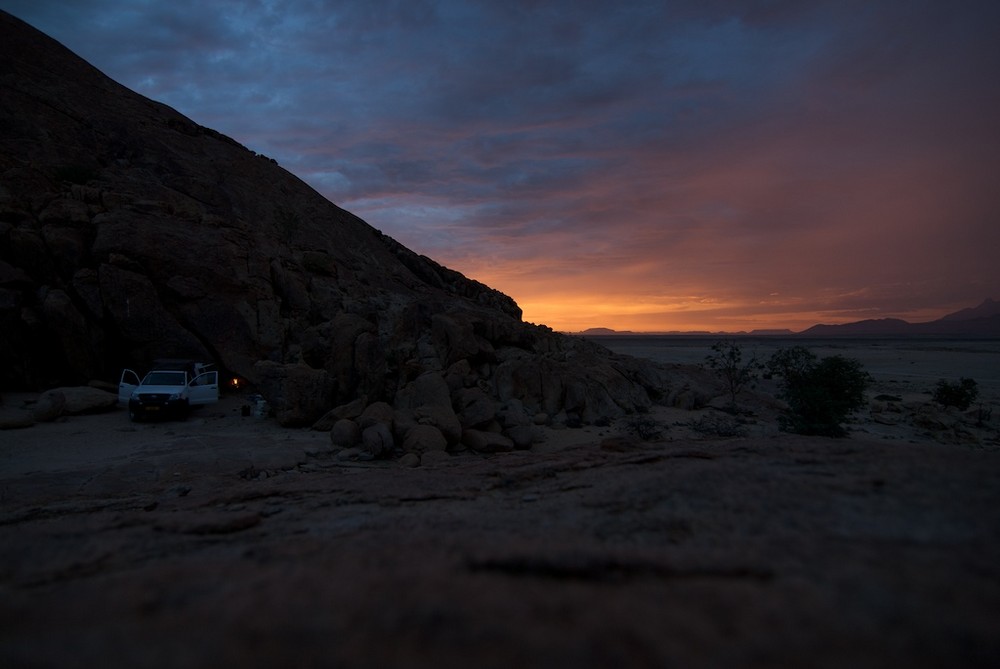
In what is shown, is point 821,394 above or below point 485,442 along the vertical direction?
above

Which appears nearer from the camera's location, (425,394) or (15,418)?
(15,418)

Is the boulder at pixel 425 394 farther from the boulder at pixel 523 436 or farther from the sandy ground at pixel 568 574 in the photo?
the sandy ground at pixel 568 574

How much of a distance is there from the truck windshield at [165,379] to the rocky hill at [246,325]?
2965 mm

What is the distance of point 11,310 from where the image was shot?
62.8 ft

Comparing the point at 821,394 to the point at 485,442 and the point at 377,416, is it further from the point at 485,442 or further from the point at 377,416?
the point at 377,416

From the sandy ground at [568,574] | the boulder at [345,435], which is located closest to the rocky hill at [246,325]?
the boulder at [345,435]

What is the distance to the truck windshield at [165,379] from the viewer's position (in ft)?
56.9

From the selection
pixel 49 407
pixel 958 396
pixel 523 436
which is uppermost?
pixel 49 407

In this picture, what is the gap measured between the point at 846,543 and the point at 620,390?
68.9 ft

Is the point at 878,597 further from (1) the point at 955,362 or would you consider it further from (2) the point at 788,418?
(1) the point at 955,362

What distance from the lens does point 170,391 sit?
17000 millimetres

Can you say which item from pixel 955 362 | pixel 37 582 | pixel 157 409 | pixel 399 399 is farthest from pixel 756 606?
pixel 955 362

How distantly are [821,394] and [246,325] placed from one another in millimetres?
26910

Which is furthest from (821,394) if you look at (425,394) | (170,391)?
(170,391)
